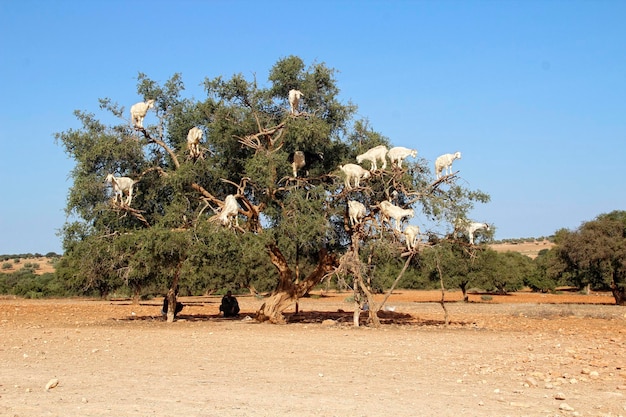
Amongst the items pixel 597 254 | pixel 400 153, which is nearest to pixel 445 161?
pixel 400 153

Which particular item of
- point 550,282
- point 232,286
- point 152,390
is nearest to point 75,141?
point 152,390

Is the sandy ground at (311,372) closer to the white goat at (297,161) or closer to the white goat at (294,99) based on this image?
the white goat at (297,161)

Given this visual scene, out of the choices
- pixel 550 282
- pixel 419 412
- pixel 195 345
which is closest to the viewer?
pixel 419 412

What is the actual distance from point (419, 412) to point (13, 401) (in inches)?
213

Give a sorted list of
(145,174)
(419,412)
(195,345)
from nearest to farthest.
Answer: (419,412) → (195,345) → (145,174)

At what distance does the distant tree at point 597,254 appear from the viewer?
39438 millimetres

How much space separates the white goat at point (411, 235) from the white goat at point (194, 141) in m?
7.37

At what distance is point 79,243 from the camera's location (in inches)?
904

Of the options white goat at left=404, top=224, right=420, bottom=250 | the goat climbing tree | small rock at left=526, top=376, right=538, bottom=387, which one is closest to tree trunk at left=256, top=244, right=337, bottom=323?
the goat climbing tree

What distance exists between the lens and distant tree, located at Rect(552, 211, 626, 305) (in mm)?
39438

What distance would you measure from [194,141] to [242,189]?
A: 2.44m

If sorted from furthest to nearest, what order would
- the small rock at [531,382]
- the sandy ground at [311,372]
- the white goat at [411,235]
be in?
the white goat at [411,235]
the small rock at [531,382]
the sandy ground at [311,372]

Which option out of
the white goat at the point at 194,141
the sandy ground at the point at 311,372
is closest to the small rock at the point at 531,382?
the sandy ground at the point at 311,372

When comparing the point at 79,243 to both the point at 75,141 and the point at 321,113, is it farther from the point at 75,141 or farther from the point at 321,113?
the point at 321,113
